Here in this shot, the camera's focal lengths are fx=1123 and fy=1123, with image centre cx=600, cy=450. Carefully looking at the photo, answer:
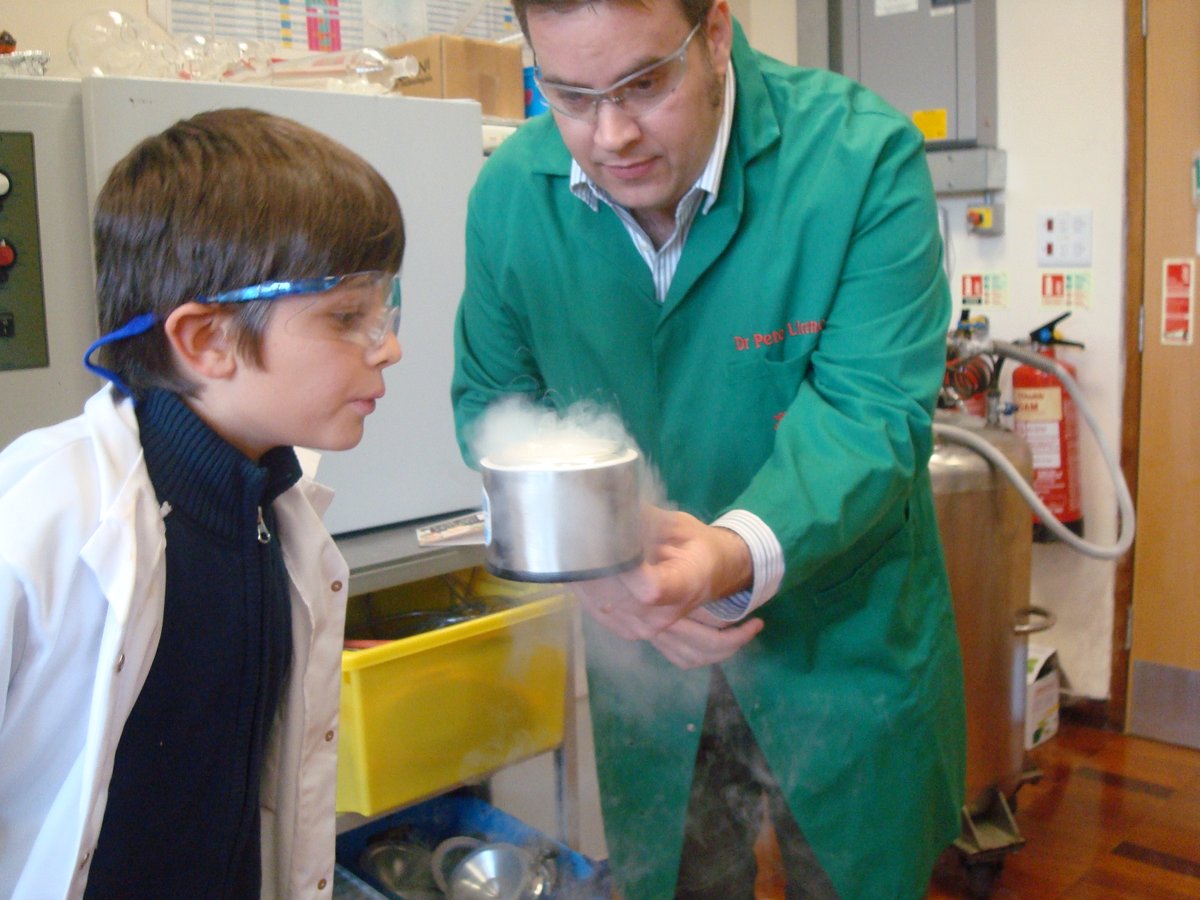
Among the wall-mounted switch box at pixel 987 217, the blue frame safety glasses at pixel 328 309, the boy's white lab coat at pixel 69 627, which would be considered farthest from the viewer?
the wall-mounted switch box at pixel 987 217

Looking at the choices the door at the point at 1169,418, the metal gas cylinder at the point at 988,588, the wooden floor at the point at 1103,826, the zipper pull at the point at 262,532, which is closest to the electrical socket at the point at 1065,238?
the door at the point at 1169,418

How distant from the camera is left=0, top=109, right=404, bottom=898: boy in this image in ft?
3.05

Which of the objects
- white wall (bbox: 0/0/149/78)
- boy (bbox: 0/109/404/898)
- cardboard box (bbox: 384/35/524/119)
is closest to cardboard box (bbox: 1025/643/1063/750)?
cardboard box (bbox: 384/35/524/119)

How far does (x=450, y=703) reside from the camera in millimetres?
1674

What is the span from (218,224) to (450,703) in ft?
2.91

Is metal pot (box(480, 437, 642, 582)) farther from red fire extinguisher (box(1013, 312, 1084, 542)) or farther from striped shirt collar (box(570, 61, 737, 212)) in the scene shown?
red fire extinguisher (box(1013, 312, 1084, 542))

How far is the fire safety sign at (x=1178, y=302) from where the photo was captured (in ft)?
9.37

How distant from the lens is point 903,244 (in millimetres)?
1271

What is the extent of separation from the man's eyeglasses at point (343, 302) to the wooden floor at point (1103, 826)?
1.98 m

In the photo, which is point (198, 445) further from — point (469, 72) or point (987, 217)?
point (987, 217)

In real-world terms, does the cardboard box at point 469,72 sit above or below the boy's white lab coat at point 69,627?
above

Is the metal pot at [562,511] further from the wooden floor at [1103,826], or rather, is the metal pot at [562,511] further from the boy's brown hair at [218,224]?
the wooden floor at [1103,826]

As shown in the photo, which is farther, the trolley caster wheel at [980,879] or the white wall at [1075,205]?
the white wall at [1075,205]

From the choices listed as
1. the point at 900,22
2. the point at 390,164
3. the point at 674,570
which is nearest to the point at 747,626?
the point at 674,570
